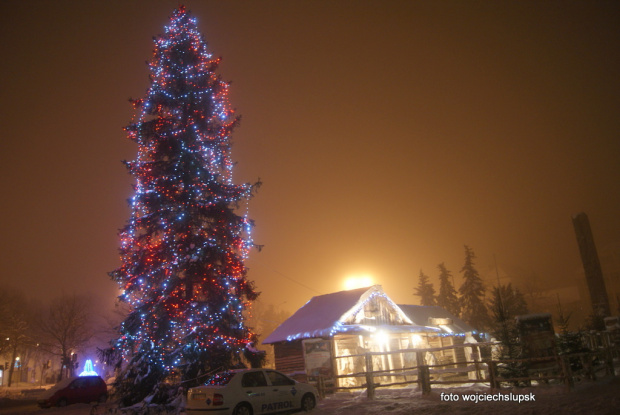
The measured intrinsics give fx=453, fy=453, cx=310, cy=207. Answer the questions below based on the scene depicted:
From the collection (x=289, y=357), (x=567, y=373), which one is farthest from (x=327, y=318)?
(x=567, y=373)

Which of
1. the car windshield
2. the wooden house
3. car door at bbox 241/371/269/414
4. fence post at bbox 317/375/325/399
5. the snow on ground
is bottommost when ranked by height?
the snow on ground

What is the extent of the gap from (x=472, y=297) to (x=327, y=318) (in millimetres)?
42001

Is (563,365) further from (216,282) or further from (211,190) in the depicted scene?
(211,190)

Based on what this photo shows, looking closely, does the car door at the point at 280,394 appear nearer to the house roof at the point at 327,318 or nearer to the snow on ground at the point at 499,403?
the snow on ground at the point at 499,403

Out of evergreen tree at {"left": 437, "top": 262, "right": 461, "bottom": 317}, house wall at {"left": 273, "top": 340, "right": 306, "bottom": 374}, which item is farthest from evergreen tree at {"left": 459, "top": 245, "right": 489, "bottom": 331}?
house wall at {"left": 273, "top": 340, "right": 306, "bottom": 374}

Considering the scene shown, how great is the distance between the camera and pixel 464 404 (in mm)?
13203

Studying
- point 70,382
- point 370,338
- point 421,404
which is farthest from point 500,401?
point 70,382

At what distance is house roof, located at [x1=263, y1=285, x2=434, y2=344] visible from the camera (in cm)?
2598

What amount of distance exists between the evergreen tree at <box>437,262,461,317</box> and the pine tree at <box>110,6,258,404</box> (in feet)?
184

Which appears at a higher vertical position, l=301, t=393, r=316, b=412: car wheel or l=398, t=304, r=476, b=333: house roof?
l=398, t=304, r=476, b=333: house roof

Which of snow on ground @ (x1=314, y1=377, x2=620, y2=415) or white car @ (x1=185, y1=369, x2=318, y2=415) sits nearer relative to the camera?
snow on ground @ (x1=314, y1=377, x2=620, y2=415)

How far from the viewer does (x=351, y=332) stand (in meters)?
A: 26.5

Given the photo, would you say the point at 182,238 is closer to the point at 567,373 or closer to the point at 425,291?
the point at 567,373

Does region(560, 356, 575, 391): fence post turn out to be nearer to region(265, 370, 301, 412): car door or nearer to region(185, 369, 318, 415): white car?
region(185, 369, 318, 415): white car
